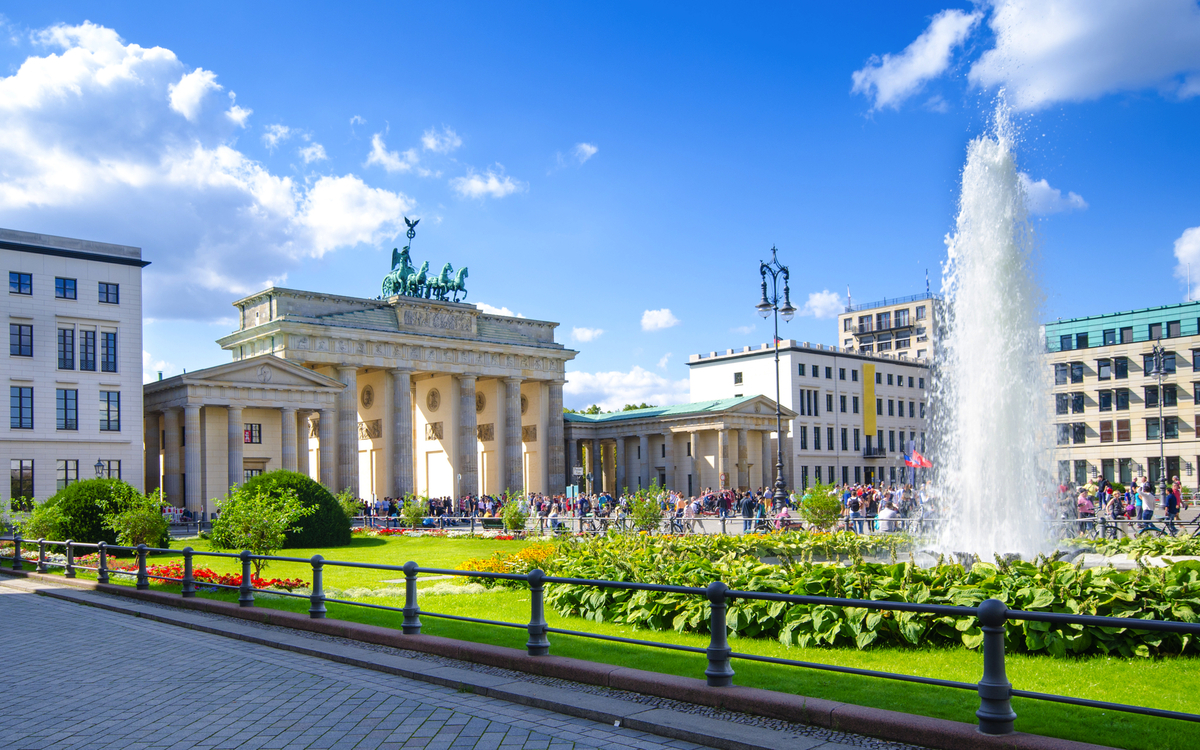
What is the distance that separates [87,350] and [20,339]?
3.09 meters

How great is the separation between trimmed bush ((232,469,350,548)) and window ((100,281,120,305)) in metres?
20.8

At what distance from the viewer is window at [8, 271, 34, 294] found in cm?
4669

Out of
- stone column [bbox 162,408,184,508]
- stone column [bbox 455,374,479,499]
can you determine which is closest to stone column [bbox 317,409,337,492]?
stone column [bbox 162,408,184,508]

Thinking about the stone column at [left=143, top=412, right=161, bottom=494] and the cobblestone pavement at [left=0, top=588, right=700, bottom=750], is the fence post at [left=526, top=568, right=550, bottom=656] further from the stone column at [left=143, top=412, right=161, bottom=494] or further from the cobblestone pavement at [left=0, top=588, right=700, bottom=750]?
the stone column at [left=143, top=412, right=161, bottom=494]

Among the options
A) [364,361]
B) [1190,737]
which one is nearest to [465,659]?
[1190,737]

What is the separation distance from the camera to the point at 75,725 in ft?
28.4

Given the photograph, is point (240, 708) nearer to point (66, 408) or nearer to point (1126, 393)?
point (66, 408)

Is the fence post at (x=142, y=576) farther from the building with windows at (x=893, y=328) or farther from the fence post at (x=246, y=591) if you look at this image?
the building with windows at (x=893, y=328)

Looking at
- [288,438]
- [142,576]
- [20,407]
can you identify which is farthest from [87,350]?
[142,576]

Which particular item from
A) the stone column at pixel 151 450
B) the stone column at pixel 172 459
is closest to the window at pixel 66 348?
the stone column at pixel 172 459

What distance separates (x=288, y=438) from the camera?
58844 mm

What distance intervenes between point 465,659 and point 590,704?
9.37ft

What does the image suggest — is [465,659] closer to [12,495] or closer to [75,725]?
[75,725]

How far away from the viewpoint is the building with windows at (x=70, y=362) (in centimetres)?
4694
